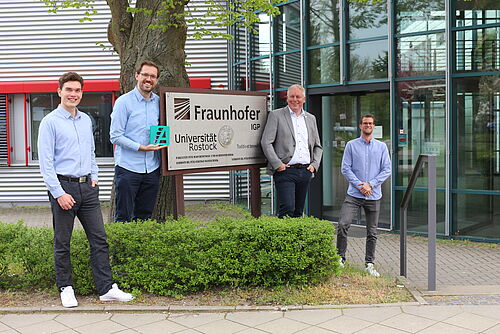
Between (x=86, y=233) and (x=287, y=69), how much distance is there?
7.30 metres

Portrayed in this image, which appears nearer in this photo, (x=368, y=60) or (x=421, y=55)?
(x=421, y=55)

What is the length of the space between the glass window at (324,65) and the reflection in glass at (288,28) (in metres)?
0.51

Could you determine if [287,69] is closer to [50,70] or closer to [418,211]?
[418,211]

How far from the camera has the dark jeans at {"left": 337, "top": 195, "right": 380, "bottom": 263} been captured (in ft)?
22.4

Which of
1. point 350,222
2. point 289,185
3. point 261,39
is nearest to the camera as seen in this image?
point 289,185

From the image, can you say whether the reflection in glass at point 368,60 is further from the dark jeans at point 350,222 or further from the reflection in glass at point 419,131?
the dark jeans at point 350,222

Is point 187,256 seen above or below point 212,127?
below

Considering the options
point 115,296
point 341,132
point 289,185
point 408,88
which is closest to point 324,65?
point 341,132

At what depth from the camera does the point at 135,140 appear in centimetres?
597

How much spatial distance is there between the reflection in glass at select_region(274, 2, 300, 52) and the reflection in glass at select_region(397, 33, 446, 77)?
2325 millimetres

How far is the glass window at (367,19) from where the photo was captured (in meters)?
10.4

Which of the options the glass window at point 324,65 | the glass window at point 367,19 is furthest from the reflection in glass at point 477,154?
the glass window at point 324,65

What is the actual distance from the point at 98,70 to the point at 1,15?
9.10 feet

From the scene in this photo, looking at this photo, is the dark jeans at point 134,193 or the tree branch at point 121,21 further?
the tree branch at point 121,21
